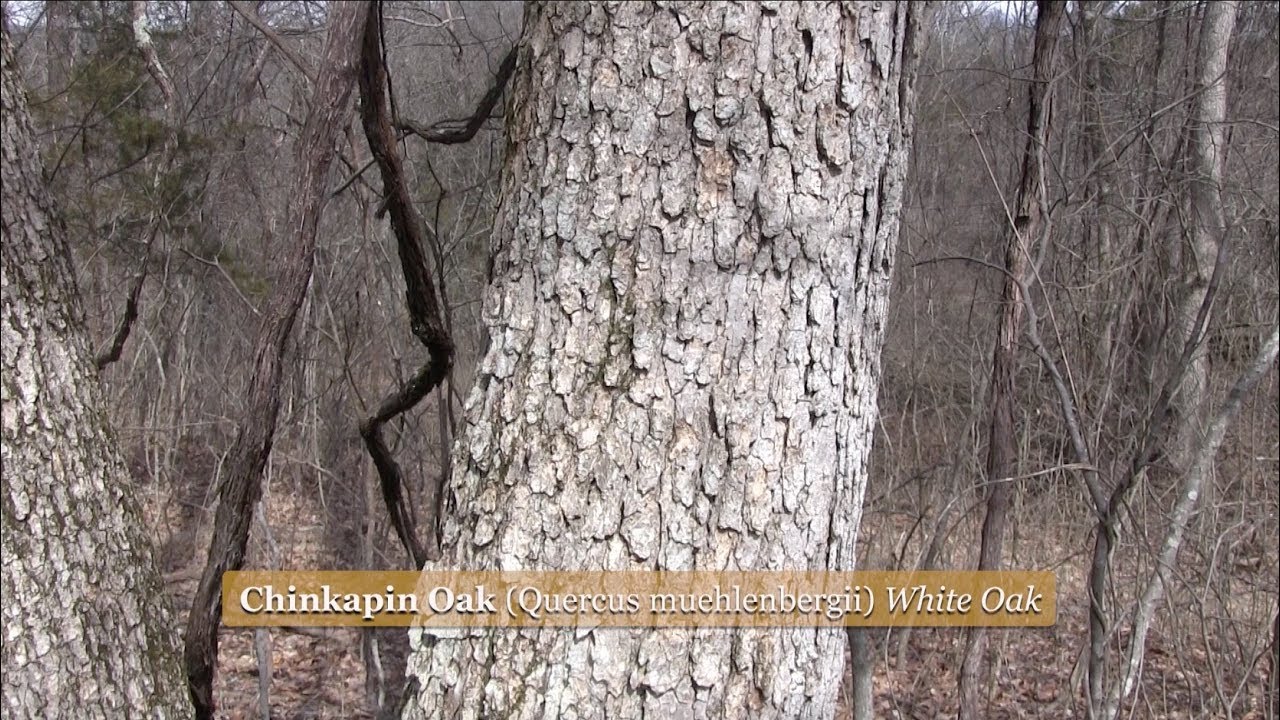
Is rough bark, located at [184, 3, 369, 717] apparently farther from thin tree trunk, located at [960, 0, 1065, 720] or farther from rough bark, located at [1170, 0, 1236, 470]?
rough bark, located at [1170, 0, 1236, 470]

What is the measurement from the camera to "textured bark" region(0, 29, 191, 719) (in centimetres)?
147

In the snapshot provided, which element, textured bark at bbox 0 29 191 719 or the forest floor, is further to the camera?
the forest floor

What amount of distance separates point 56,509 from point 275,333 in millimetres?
519

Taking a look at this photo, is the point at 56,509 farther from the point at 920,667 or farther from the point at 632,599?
the point at 920,667

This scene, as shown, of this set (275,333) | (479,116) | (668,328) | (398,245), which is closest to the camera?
(668,328)

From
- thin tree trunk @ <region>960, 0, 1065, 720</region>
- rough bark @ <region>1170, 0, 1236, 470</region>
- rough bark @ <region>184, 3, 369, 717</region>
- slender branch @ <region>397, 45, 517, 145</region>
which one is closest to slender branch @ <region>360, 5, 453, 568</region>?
rough bark @ <region>184, 3, 369, 717</region>

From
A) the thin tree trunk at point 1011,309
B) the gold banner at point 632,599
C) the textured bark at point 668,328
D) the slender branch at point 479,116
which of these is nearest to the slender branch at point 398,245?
the slender branch at point 479,116

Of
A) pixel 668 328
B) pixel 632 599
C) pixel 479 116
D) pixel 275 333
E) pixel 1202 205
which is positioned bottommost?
pixel 632 599

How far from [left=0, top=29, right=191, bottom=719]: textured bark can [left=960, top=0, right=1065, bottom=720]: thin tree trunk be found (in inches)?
114

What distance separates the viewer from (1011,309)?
3.59m

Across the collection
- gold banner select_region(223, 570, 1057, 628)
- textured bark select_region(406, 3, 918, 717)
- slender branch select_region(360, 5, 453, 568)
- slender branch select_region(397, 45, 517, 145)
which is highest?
slender branch select_region(397, 45, 517, 145)

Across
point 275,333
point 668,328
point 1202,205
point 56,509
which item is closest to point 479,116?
point 275,333

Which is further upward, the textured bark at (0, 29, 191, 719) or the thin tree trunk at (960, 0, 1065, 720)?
the thin tree trunk at (960, 0, 1065, 720)

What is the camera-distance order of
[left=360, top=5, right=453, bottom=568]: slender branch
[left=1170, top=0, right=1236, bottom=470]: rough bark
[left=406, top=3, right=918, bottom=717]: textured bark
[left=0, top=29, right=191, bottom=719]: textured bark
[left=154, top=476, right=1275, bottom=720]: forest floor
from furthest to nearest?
[left=154, top=476, right=1275, bottom=720]: forest floor → [left=1170, top=0, right=1236, bottom=470]: rough bark → [left=360, top=5, right=453, bottom=568]: slender branch → [left=0, top=29, right=191, bottom=719]: textured bark → [left=406, top=3, right=918, bottom=717]: textured bark
